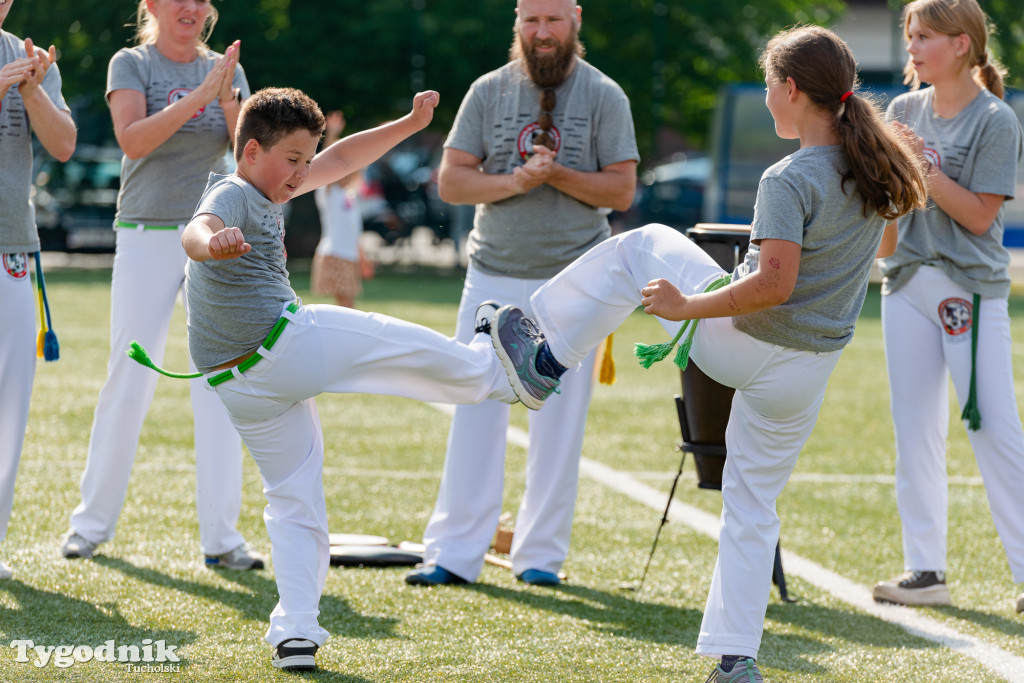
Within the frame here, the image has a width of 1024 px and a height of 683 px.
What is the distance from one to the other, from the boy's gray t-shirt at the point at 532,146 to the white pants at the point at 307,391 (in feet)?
3.69

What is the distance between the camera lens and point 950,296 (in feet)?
15.9

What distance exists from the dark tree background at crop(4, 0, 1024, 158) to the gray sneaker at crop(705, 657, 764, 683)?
18491mm

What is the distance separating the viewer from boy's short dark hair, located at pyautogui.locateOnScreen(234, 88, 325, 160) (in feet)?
12.5

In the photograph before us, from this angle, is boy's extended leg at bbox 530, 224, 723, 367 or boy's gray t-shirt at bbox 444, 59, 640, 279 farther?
boy's gray t-shirt at bbox 444, 59, 640, 279

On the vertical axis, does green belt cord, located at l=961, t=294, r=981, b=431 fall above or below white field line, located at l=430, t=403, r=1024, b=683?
above

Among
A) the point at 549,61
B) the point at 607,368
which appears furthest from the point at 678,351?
the point at 549,61

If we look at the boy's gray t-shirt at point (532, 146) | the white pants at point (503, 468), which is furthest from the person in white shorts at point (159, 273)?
the boy's gray t-shirt at point (532, 146)

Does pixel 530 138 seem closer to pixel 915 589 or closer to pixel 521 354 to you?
pixel 521 354

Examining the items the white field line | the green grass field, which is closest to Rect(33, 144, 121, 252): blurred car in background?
the green grass field

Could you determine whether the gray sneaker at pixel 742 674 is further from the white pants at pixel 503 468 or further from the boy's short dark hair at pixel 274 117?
the boy's short dark hair at pixel 274 117

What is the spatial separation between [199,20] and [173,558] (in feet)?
7.33

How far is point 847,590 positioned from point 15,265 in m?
3.53

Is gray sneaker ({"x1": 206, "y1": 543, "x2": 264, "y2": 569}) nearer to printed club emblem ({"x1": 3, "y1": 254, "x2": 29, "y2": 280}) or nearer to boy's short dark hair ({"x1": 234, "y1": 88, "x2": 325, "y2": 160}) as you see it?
printed club emblem ({"x1": 3, "y1": 254, "x2": 29, "y2": 280})

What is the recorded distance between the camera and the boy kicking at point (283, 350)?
3.84m
